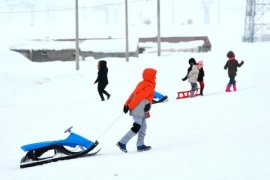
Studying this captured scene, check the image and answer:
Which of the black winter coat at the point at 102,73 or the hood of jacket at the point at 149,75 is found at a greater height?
the hood of jacket at the point at 149,75

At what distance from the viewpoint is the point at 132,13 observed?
568 feet

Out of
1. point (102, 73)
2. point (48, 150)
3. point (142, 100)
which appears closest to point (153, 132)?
point (142, 100)

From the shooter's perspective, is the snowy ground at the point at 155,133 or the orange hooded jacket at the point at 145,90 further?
the orange hooded jacket at the point at 145,90

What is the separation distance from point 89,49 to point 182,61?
19.6 m

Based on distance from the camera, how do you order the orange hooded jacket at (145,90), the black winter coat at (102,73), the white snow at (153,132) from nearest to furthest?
1. the white snow at (153,132)
2. the orange hooded jacket at (145,90)
3. the black winter coat at (102,73)

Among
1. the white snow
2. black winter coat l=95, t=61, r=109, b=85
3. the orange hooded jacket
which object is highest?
the orange hooded jacket

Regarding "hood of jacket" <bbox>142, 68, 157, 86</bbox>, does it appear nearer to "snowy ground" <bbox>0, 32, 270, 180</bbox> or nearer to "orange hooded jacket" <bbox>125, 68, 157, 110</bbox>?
"orange hooded jacket" <bbox>125, 68, 157, 110</bbox>

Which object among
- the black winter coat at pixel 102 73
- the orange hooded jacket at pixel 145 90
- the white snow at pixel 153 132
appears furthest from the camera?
the black winter coat at pixel 102 73

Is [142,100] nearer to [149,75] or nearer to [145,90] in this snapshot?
[145,90]

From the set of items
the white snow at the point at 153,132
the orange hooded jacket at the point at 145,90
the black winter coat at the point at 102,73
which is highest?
the orange hooded jacket at the point at 145,90

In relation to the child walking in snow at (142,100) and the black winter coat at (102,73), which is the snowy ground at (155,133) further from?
the black winter coat at (102,73)

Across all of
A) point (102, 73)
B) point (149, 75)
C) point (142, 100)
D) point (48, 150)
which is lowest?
point (48, 150)

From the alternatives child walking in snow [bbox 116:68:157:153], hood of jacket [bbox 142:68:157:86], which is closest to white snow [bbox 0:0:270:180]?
child walking in snow [bbox 116:68:157:153]

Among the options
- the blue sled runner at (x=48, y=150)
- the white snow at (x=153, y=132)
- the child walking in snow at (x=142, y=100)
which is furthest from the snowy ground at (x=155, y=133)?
the child walking in snow at (x=142, y=100)
